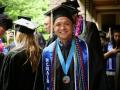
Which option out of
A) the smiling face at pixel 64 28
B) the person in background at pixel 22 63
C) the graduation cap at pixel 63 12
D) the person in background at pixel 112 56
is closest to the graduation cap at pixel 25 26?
the person in background at pixel 22 63

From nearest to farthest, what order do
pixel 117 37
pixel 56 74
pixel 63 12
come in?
pixel 56 74 → pixel 63 12 → pixel 117 37

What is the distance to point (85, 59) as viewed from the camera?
472cm

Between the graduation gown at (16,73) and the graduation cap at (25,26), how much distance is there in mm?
331

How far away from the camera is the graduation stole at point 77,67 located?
4.69m

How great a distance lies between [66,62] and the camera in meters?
4.70

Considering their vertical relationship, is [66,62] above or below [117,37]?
below

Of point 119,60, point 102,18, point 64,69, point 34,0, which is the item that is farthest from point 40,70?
point 34,0

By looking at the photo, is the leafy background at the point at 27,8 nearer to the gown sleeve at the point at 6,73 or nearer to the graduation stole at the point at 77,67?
the gown sleeve at the point at 6,73

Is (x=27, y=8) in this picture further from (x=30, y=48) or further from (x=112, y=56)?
(x=30, y=48)

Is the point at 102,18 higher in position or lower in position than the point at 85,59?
higher

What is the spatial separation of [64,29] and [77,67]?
0.43 metres

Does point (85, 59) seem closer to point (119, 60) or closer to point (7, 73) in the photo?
point (7, 73)

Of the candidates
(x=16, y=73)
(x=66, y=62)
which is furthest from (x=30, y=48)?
(x=66, y=62)

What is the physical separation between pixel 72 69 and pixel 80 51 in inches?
8.4
